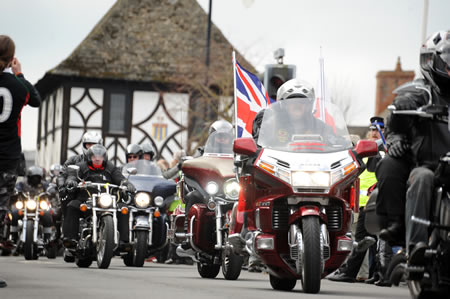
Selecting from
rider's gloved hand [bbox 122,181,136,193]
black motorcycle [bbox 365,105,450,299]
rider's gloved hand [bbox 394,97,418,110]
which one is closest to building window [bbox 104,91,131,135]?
rider's gloved hand [bbox 122,181,136,193]

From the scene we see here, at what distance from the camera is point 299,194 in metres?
10.6

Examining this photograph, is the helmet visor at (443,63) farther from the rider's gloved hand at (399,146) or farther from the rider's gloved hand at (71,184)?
the rider's gloved hand at (71,184)

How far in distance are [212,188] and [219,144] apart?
96cm

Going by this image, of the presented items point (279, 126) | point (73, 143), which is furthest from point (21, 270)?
point (73, 143)

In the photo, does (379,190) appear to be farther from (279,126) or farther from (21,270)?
(21,270)

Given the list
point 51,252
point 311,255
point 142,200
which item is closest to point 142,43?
point 51,252

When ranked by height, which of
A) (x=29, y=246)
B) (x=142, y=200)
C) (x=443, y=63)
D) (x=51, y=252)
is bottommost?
(x=51, y=252)

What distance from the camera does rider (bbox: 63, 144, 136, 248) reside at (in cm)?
1630

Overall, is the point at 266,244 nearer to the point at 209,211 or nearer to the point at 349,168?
the point at 349,168

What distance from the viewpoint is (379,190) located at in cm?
834

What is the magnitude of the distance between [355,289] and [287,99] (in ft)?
7.51

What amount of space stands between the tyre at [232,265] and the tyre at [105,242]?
8.04 ft

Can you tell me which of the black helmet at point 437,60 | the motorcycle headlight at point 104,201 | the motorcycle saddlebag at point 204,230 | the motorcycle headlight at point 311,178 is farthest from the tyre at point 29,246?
the black helmet at point 437,60

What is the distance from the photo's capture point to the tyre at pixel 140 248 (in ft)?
56.3
